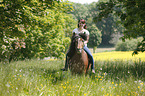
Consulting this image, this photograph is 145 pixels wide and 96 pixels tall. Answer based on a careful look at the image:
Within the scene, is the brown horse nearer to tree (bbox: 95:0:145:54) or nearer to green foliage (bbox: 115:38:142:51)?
tree (bbox: 95:0:145:54)

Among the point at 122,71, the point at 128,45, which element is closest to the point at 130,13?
the point at 122,71

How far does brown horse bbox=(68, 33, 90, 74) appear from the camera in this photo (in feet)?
19.1

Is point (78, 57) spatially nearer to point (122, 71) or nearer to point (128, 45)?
point (122, 71)

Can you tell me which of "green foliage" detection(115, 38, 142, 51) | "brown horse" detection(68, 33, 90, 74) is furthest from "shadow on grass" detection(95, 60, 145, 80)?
"green foliage" detection(115, 38, 142, 51)

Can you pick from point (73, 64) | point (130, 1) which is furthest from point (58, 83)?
point (130, 1)

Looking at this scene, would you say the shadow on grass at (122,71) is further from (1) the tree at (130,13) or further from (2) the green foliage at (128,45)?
(2) the green foliage at (128,45)

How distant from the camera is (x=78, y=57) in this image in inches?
235

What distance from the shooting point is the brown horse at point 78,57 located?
5.83m

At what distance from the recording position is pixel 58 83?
225 inches

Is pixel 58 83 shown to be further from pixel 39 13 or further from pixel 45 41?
pixel 45 41

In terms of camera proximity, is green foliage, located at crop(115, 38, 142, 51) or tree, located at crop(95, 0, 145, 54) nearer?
tree, located at crop(95, 0, 145, 54)

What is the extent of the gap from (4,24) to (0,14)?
47cm

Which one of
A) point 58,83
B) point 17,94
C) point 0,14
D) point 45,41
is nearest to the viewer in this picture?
point 17,94

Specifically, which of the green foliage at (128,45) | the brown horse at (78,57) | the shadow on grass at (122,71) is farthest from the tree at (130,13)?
the green foliage at (128,45)
